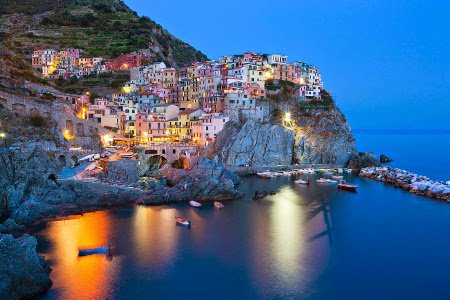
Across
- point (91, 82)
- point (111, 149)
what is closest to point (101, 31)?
point (91, 82)

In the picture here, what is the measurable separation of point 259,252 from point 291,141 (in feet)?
98.8

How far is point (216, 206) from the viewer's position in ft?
108

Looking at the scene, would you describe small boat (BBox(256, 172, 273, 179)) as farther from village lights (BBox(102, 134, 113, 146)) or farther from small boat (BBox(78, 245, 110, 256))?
small boat (BBox(78, 245, 110, 256))

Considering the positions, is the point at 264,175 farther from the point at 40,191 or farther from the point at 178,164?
the point at 40,191

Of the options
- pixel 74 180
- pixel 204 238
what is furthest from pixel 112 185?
pixel 204 238

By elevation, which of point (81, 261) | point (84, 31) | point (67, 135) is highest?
point (84, 31)

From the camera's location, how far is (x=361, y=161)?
53.1 m

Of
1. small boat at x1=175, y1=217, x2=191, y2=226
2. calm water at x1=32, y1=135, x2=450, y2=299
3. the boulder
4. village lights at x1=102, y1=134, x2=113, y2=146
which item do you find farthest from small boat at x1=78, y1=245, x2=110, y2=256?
village lights at x1=102, y1=134, x2=113, y2=146

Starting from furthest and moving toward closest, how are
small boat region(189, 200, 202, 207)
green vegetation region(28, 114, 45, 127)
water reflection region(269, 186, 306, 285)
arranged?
green vegetation region(28, 114, 45, 127) → small boat region(189, 200, 202, 207) → water reflection region(269, 186, 306, 285)

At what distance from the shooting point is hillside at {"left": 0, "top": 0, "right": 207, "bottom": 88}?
76375 millimetres

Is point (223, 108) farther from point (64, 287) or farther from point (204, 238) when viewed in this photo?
point (64, 287)

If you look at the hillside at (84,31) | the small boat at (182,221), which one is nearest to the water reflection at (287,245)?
the small boat at (182,221)

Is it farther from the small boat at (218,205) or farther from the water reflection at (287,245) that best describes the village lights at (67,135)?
the water reflection at (287,245)

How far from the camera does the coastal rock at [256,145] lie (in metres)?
48.8
